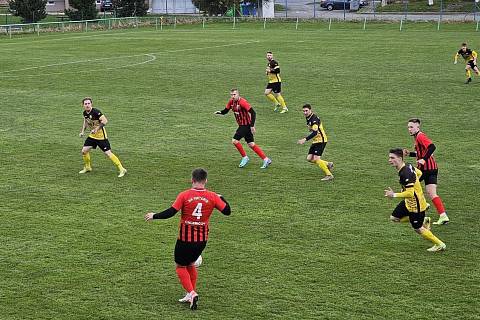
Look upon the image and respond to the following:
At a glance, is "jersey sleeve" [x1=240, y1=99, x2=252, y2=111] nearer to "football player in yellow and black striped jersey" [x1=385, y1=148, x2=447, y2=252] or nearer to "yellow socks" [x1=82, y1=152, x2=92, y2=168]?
"yellow socks" [x1=82, y1=152, x2=92, y2=168]

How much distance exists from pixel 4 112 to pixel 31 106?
1449 millimetres

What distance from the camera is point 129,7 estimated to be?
79.0 m

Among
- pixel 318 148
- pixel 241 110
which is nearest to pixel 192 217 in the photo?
pixel 318 148

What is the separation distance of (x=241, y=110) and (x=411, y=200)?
303 inches

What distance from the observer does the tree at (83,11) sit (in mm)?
74625

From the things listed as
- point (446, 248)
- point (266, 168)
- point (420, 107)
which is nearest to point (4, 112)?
point (266, 168)

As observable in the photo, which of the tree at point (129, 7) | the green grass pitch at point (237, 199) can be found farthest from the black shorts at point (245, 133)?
the tree at point (129, 7)

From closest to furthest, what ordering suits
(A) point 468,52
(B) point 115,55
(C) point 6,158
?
(C) point 6,158 → (A) point 468,52 → (B) point 115,55

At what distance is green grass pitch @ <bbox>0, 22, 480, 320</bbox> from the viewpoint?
38.5 ft

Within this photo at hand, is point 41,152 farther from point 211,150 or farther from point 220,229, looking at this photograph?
point 220,229

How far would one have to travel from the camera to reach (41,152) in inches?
875

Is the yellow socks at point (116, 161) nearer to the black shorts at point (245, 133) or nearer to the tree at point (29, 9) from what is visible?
the black shorts at point (245, 133)

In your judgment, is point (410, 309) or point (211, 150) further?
point (211, 150)

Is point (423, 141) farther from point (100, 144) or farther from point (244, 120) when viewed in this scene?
point (100, 144)
